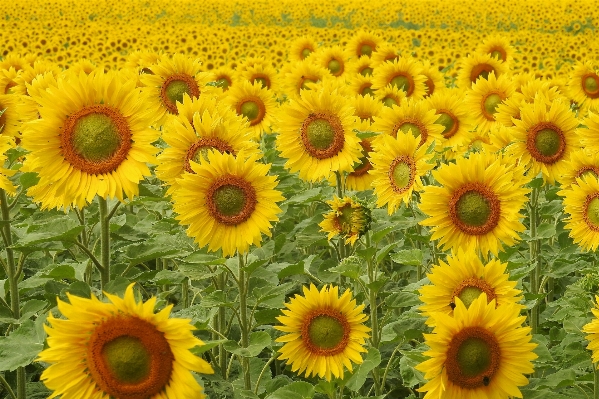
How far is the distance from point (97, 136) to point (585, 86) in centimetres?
573

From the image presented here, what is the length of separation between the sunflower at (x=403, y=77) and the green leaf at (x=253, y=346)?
3.81 m

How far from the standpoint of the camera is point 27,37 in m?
14.5

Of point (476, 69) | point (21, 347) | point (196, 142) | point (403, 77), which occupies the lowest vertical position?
point (21, 347)

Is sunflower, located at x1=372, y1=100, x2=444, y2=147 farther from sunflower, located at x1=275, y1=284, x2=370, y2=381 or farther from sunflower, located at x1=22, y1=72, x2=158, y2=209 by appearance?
sunflower, located at x1=22, y1=72, x2=158, y2=209

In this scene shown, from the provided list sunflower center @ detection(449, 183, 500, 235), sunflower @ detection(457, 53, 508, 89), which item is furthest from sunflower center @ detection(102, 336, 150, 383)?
sunflower @ detection(457, 53, 508, 89)

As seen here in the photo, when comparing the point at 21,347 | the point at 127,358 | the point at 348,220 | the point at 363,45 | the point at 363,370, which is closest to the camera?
the point at 127,358

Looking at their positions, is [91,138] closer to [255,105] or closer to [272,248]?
[272,248]

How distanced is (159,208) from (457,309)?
1774mm

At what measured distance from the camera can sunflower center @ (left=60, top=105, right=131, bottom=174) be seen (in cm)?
273

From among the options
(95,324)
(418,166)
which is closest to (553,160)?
(418,166)

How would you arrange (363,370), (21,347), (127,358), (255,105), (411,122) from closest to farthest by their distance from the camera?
(127,358)
(21,347)
(363,370)
(411,122)
(255,105)

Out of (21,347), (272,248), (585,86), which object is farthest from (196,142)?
(585,86)

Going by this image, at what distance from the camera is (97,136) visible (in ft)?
8.93

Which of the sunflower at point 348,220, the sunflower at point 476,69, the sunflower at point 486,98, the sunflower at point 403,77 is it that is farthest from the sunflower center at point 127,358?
the sunflower at point 476,69
